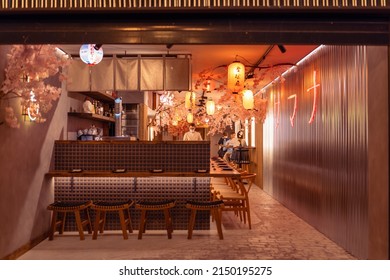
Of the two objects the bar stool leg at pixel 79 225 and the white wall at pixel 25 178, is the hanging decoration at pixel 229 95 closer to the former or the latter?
the white wall at pixel 25 178

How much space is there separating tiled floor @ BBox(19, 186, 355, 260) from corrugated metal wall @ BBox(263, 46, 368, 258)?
43 cm

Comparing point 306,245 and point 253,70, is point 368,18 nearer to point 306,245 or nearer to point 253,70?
point 306,245

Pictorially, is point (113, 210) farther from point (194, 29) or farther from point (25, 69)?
point (194, 29)

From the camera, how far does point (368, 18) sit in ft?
7.36

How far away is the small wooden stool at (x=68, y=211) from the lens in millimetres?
5008

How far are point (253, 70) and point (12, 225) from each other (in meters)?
5.77

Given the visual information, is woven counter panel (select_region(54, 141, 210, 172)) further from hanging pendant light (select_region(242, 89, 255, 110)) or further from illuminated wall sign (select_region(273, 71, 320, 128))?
illuminated wall sign (select_region(273, 71, 320, 128))

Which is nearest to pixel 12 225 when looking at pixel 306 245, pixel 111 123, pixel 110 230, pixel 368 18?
pixel 110 230

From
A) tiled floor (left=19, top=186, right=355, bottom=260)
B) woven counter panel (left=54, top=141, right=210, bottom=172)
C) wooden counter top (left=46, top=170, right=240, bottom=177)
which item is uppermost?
woven counter panel (left=54, top=141, right=210, bottom=172)

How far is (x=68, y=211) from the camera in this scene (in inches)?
199

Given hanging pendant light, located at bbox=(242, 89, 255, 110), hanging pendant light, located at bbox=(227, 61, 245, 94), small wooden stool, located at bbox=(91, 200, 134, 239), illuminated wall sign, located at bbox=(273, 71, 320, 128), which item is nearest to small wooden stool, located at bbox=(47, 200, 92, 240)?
small wooden stool, located at bbox=(91, 200, 134, 239)

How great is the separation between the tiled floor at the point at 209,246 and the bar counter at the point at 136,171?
1.06ft

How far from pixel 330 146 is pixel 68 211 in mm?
4166

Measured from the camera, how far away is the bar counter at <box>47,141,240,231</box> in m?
5.78
